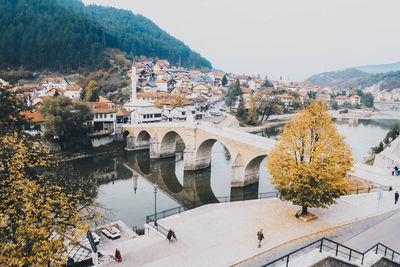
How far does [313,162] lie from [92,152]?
32.0 meters

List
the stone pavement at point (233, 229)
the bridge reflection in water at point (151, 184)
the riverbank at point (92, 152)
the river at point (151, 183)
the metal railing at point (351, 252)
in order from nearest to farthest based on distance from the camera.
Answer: the metal railing at point (351, 252) → the stone pavement at point (233, 229) → the river at point (151, 183) → the bridge reflection in water at point (151, 184) → the riverbank at point (92, 152)

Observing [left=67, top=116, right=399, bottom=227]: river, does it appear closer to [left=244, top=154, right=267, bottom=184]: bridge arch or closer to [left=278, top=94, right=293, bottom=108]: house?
[left=244, top=154, right=267, bottom=184]: bridge arch

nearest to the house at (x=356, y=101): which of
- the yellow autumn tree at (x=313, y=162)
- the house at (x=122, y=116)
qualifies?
the house at (x=122, y=116)

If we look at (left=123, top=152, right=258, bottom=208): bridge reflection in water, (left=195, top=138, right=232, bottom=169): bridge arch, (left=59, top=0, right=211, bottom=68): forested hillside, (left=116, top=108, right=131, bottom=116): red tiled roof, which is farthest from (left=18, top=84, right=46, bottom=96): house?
(left=59, top=0, right=211, bottom=68): forested hillside

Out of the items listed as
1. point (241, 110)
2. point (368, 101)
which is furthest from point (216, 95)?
point (368, 101)

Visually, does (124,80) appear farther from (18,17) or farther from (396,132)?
(396,132)

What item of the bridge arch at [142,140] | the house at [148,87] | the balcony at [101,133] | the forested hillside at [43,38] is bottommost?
the bridge arch at [142,140]

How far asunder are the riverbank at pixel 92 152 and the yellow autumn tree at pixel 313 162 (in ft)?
91.9

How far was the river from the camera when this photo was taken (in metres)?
23.8

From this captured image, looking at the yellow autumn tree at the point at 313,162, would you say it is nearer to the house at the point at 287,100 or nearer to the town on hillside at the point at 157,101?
the town on hillside at the point at 157,101

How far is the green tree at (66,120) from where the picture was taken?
3471cm

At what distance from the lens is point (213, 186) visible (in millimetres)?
28672

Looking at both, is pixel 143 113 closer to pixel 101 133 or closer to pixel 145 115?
pixel 145 115

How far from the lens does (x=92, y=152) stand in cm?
3891
